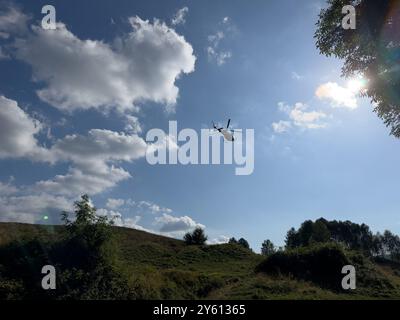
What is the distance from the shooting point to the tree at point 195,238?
81.0m

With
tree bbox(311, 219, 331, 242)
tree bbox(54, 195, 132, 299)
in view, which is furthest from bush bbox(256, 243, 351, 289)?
tree bbox(311, 219, 331, 242)

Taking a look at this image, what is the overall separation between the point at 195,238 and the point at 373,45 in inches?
2639

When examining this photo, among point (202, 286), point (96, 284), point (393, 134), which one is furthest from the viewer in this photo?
point (202, 286)

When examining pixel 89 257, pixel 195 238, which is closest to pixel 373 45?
pixel 89 257

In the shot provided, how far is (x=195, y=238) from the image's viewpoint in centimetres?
8131

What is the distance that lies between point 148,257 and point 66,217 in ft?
128

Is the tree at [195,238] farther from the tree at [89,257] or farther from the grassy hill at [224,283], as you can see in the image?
the tree at [89,257]

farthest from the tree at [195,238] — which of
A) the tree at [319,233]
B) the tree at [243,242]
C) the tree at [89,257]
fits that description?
the tree at [243,242]

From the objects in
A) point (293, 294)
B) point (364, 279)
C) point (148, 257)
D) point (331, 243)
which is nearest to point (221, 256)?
point (148, 257)

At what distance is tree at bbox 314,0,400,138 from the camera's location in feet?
59.8

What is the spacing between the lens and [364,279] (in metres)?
36.0

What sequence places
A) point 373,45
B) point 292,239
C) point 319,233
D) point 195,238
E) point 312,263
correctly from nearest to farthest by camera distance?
point 373,45, point 312,263, point 195,238, point 319,233, point 292,239

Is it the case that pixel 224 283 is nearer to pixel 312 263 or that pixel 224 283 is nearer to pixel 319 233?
pixel 312 263
